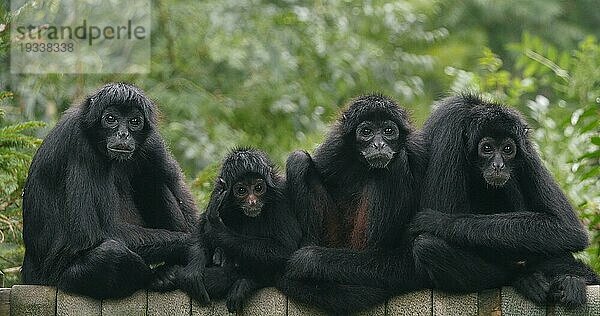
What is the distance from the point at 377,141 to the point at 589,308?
7.06 feet

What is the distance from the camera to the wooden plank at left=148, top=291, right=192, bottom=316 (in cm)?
822

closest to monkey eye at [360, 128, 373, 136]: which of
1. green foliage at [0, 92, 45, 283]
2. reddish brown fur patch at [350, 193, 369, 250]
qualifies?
reddish brown fur patch at [350, 193, 369, 250]

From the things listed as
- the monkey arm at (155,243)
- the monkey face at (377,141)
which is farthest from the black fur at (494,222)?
the monkey arm at (155,243)

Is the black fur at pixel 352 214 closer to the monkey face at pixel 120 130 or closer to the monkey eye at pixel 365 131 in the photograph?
the monkey eye at pixel 365 131

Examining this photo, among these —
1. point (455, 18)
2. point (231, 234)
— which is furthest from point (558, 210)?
point (455, 18)

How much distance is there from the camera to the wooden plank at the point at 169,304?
8.22 meters

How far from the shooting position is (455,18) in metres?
24.5

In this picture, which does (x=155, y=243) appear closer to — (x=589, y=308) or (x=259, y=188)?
(x=259, y=188)

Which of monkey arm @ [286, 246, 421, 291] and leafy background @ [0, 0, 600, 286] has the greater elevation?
monkey arm @ [286, 246, 421, 291]

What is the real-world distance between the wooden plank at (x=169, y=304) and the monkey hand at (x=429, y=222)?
1.97m

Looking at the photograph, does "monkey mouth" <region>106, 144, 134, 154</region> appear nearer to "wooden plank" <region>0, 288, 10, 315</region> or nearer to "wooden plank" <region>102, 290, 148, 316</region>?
"wooden plank" <region>102, 290, 148, 316</region>

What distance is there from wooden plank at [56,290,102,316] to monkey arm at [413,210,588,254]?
2.85m

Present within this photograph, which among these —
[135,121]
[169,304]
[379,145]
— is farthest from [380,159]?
[135,121]

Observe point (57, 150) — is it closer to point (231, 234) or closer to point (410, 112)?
point (231, 234)
